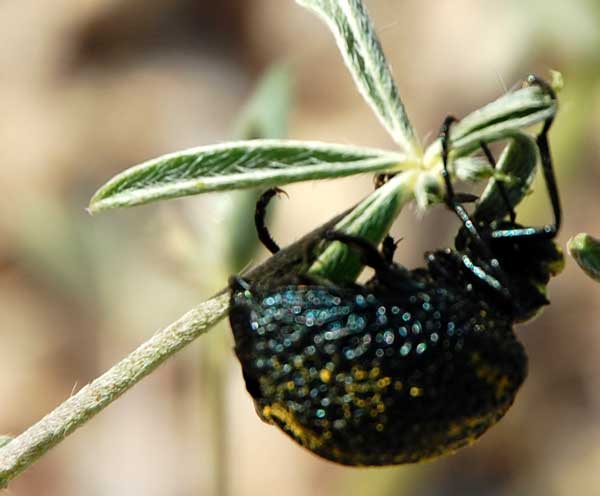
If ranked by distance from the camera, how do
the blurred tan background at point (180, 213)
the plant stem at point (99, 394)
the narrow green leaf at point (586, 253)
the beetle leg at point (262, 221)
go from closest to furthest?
the plant stem at point (99, 394) → the narrow green leaf at point (586, 253) → the beetle leg at point (262, 221) → the blurred tan background at point (180, 213)

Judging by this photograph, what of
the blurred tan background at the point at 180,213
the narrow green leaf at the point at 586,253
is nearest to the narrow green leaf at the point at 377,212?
the narrow green leaf at the point at 586,253

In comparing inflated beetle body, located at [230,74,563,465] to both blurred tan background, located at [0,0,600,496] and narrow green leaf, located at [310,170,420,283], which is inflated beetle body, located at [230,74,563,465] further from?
blurred tan background, located at [0,0,600,496]

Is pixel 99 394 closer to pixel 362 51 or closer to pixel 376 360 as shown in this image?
pixel 376 360

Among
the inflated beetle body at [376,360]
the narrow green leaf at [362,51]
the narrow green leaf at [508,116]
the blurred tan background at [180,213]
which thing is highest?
the narrow green leaf at [362,51]

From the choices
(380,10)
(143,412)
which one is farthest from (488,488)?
(380,10)

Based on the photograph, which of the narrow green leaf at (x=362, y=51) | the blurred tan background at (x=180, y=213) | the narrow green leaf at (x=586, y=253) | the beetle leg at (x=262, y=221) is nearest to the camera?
the narrow green leaf at (x=586, y=253)

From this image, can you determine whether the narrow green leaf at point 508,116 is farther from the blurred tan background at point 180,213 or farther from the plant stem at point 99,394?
the blurred tan background at point 180,213
